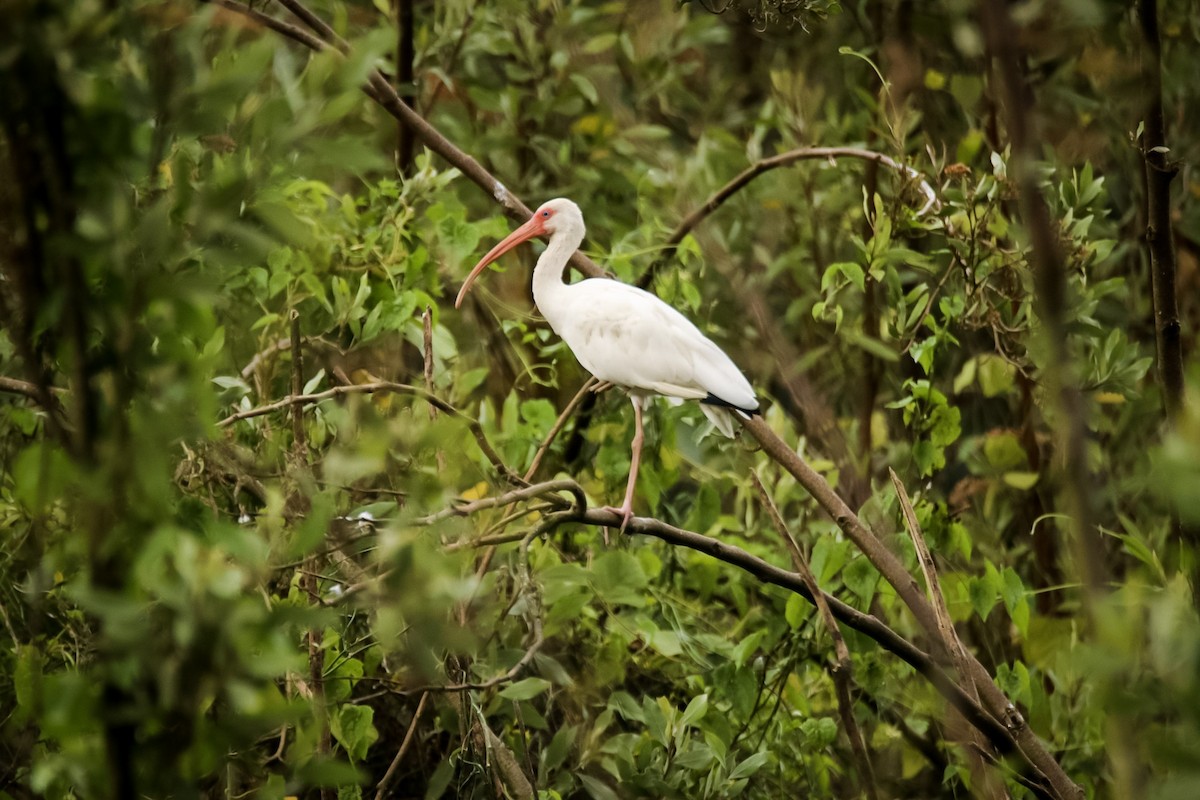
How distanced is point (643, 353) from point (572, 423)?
0.73m

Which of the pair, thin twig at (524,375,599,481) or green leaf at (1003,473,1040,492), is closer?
thin twig at (524,375,599,481)

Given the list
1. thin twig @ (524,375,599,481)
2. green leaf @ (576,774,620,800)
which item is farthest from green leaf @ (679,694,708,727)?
thin twig @ (524,375,599,481)

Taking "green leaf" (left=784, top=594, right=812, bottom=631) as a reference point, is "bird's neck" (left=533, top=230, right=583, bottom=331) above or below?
above

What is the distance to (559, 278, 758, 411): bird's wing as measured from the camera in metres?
3.45

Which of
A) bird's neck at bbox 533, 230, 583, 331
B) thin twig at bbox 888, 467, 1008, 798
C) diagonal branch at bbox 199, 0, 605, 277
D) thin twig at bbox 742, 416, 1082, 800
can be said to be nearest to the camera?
thin twig at bbox 888, 467, 1008, 798

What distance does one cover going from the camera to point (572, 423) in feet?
13.7

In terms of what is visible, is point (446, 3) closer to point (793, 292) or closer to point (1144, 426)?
point (793, 292)

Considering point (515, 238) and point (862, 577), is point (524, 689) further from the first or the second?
point (515, 238)

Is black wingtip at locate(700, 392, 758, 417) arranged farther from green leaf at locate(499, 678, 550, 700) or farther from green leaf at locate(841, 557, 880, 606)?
green leaf at locate(499, 678, 550, 700)

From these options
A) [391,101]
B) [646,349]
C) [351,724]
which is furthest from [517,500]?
[391,101]

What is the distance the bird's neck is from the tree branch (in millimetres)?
275

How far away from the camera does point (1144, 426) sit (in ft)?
15.5

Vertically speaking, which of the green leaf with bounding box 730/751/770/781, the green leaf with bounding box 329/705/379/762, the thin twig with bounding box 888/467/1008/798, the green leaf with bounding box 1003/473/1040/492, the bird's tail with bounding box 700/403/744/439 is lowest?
the green leaf with bounding box 1003/473/1040/492

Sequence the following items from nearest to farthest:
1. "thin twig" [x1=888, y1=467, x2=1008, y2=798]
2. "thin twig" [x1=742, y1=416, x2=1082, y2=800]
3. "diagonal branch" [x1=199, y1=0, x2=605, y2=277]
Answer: "thin twig" [x1=888, y1=467, x2=1008, y2=798], "thin twig" [x1=742, y1=416, x2=1082, y2=800], "diagonal branch" [x1=199, y1=0, x2=605, y2=277]
